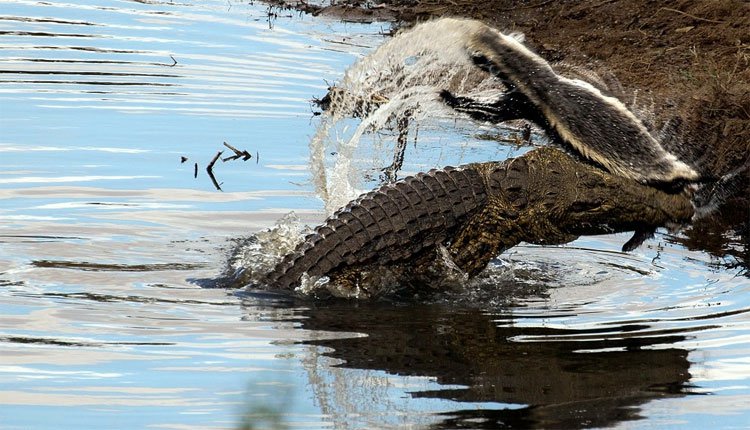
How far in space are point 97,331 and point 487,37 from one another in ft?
8.23

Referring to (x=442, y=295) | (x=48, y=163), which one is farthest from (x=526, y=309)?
(x=48, y=163)

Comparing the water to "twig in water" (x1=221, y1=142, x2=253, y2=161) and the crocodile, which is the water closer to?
"twig in water" (x1=221, y1=142, x2=253, y2=161)

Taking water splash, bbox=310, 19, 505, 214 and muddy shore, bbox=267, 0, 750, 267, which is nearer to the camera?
water splash, bbox=310, 19, 505, 214

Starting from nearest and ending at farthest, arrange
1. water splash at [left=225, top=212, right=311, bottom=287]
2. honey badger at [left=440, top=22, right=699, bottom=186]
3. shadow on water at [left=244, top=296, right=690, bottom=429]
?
shadow on water at [left=244, top=296, right=690, bottom=429], honey badger at [left=440, top=22, right=699, bottom=186], water splash at [left=225, top=212, right=311, bottom=287]

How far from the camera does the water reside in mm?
5461

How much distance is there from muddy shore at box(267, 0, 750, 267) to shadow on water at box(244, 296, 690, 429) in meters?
2.17

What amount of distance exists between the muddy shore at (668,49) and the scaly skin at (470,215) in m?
1.32

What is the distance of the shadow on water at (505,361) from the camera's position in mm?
5422

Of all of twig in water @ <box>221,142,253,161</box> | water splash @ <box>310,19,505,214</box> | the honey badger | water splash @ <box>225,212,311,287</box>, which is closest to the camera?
the honey badger

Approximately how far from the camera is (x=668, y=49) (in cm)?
→ 1448

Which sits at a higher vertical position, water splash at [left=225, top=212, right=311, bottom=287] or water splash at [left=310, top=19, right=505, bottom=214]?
water splash at [left=310, top=19, right=505, bottom=214]

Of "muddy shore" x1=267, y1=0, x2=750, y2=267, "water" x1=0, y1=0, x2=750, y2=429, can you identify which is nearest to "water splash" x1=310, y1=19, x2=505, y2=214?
"water" x1=0, y1=0, x2=750, y2=429

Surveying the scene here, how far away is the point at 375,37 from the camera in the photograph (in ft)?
57.9

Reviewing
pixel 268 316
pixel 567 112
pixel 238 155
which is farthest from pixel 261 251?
pixel 238 155
